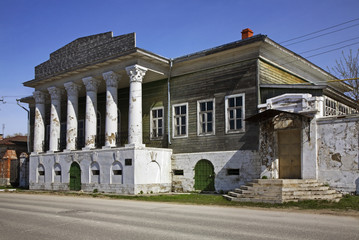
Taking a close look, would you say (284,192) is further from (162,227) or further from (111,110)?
(111,110)

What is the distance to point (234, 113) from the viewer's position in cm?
2044

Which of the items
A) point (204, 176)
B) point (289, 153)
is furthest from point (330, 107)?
point (204, 176)

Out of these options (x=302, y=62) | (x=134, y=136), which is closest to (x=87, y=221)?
(x=134, y=136)

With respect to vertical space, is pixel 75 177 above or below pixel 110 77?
below

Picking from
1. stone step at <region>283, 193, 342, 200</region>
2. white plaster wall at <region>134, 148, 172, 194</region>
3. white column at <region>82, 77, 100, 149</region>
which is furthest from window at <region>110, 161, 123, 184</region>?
stone step at <region>283, 193, 342, 200</region>

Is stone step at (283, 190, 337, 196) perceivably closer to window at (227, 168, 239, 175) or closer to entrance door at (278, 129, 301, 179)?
entrance door at (278, 129, 301, 179)

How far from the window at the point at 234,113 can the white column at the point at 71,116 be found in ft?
35.6

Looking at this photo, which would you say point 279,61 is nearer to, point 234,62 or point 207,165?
point 234,62

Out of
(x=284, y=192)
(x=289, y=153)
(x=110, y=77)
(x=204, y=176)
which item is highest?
(x=110, y=77)

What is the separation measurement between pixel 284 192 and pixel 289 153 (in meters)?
3.36

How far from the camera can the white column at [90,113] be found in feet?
79.0

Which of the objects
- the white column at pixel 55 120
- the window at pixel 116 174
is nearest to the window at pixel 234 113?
the window at pixel 116 174

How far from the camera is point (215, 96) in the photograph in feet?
69.7

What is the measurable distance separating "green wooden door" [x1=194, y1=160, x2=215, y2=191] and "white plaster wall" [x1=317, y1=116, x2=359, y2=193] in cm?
600
